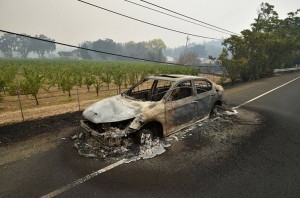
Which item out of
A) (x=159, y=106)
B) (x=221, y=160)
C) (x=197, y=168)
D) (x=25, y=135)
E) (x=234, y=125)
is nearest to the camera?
(x=197, y=168)

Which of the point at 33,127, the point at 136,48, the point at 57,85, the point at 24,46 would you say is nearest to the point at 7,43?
the point at 24,46

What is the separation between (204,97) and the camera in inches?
323

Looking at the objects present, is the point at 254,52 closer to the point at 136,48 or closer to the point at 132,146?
the point at 132,146

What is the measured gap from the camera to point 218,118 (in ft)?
30.4

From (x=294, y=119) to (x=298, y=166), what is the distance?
15.0 ft

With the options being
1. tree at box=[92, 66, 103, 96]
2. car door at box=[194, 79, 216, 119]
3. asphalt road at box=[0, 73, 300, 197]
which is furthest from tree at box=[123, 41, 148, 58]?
asphalt road at box=[0, 73, 300, 197]

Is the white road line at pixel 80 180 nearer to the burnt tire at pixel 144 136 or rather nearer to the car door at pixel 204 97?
the burnt tire at pixel 144 136

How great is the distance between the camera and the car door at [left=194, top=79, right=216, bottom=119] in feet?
26.3

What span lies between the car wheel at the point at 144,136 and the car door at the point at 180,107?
2.29 feet

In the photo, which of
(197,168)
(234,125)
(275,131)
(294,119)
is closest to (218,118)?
(234,125)

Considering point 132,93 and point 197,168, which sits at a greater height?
point 132,93

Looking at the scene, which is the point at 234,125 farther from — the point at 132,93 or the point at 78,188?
the point at 78,188

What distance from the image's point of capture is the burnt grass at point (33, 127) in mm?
7311

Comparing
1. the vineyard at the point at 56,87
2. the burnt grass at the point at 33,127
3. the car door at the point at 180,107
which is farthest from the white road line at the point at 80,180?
the vineyard at the point at 56,87
